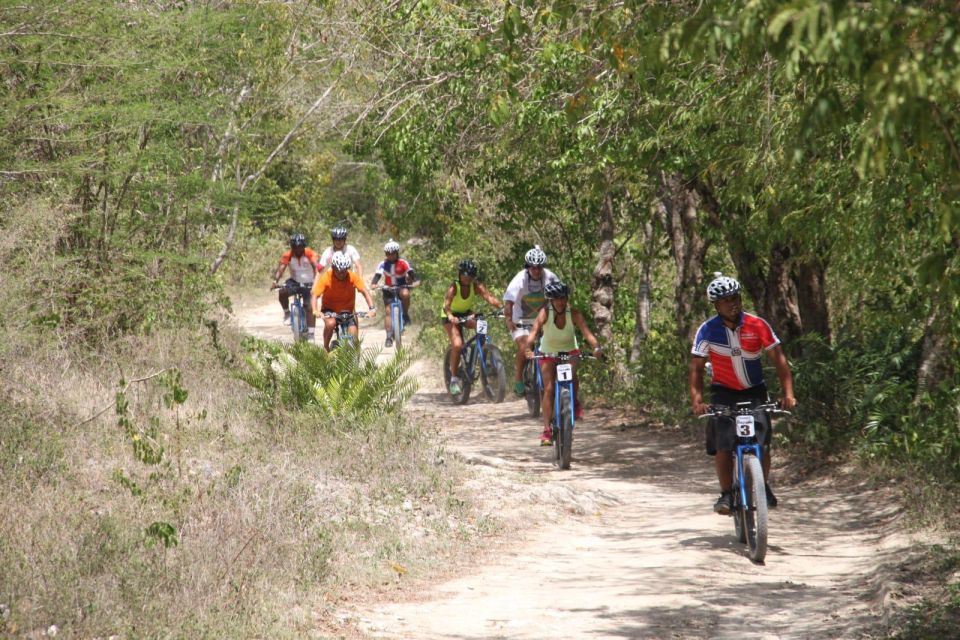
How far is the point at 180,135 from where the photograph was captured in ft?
48.7

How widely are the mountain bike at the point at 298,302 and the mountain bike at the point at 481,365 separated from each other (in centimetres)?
313

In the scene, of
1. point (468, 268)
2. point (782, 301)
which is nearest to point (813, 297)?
point (782, 301)

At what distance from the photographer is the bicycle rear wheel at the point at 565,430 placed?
11.8m

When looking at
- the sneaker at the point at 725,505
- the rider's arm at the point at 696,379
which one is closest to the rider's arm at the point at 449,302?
the rider's arm at the point at 696,379

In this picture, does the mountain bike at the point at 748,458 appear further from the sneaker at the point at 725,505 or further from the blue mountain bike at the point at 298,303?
the blue mountain bike at the point at 298,303

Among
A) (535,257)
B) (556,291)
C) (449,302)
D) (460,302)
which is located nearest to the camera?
(556,291)

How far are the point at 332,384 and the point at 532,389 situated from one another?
4.35 m

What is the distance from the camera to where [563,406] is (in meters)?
11.8

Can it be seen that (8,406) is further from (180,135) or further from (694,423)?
(694,423)

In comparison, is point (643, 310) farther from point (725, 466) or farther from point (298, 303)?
point (725, 466)

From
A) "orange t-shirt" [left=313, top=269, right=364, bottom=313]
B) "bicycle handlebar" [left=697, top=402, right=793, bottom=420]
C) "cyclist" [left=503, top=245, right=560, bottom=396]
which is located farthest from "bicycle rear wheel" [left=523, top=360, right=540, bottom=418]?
"bicycle handlebar" [left=697, top=402, right=793, bottom=420]

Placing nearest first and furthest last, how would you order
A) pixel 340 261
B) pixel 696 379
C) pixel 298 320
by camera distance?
pixel 696 379
pixel 340 261
pixel 298 320

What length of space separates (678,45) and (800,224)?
5674mm

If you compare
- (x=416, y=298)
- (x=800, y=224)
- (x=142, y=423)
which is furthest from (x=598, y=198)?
(x=416, y=298)
